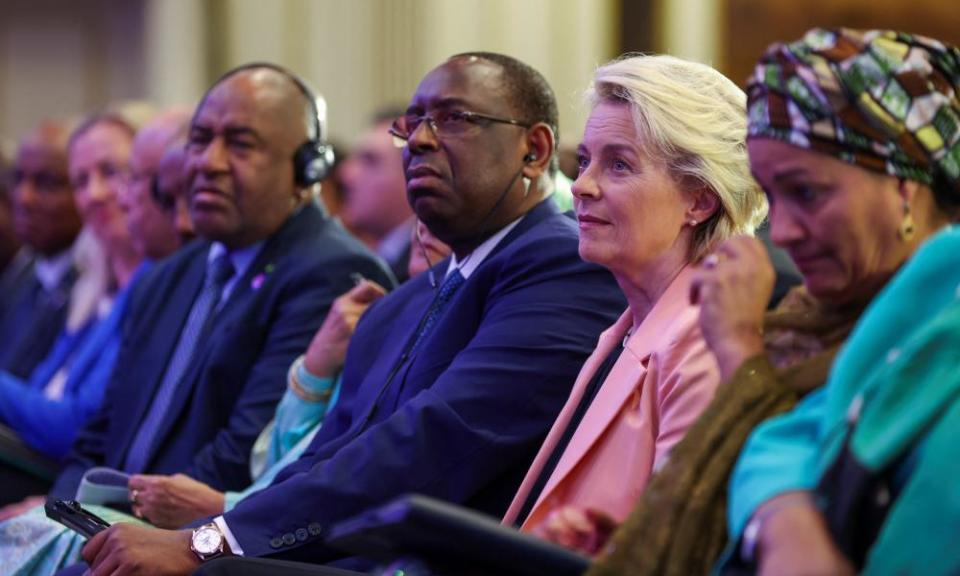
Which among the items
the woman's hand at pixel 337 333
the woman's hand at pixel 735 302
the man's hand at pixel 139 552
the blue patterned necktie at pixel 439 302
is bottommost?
the man's hand at pixel 139 552

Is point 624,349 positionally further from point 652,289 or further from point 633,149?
point 633,149

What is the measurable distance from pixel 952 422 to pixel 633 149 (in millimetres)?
1152

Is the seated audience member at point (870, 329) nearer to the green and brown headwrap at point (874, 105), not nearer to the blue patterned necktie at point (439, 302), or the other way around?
the green and brown headwrap at point (874, 105)

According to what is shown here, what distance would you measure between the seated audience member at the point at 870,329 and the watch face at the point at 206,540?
134 cm

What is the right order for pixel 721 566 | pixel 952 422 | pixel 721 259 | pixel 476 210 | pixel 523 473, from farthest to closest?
1. pixel 476 210
2. pixel 523 473
3. pixel 721 259
4. pixel 721 566
5. pixel 952 422

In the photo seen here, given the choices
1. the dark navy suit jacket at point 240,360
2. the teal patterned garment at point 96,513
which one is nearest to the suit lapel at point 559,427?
the teal patterned garment at point 96,513

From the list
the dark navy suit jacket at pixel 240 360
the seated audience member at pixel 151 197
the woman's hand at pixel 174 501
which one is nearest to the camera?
the woman's hand at pixel 174 501

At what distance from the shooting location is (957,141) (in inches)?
83.9

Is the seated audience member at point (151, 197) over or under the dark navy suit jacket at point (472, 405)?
under

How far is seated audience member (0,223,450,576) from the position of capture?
3561 mm

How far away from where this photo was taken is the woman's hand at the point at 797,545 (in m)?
1.85

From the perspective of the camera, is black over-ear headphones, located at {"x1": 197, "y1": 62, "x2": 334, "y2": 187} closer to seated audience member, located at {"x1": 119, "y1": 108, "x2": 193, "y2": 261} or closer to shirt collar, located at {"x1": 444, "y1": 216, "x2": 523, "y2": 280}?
seated audience member, located at {"x1": 119, "y1": 108, "x2": 193, "y2": 261}

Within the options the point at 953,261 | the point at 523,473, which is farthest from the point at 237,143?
the point at 953,261

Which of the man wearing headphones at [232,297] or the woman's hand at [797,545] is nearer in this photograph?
the woman's hand at [797,545]
